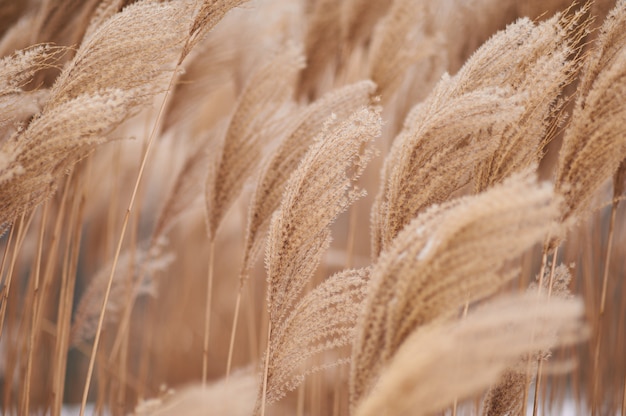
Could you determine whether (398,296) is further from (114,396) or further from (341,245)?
(341,245)

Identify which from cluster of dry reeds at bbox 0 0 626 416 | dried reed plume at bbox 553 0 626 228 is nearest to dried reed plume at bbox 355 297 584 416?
cluster of dry reeds at bbox 0 0 626 416

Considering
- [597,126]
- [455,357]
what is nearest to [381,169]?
[597,126]

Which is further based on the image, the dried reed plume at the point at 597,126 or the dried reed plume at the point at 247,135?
the dried reed plume at the point at 247,135

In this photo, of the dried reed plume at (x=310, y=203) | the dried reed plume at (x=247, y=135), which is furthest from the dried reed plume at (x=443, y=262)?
the dried reed plume at (x=247, y=135)

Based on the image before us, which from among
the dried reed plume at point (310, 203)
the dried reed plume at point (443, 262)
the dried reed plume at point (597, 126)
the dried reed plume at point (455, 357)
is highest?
the dried reed plume at point (597, 126)

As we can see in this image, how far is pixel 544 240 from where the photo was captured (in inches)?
38.7

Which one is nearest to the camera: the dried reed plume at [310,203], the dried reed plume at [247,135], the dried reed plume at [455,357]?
the dried reed plume at [455,357]

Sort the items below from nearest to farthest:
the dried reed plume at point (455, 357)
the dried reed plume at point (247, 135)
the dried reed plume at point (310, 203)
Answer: the dried reed plume at point (455, 357) → the dried reed plume at point (310, 203) → the dried reed plume at point (247, 135)

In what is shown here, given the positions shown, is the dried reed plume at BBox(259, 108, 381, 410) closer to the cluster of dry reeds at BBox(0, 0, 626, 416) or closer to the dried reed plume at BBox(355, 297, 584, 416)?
the cluster of dry reeds at BBox(0, 0, 626, 416)

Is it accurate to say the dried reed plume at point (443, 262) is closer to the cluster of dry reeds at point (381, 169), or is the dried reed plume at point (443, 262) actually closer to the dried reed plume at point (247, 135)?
the cluster of dry reeds at point (381, 169)

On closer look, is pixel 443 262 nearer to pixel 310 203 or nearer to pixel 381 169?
pixel 310 203

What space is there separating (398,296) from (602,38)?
0.63 m

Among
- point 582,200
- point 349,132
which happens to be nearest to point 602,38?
point 582,200

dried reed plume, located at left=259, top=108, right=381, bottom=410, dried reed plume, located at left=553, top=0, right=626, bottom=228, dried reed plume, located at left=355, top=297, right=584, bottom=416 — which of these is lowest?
dried reed plume, located at left=355, top=297, right=584, bottom=416
